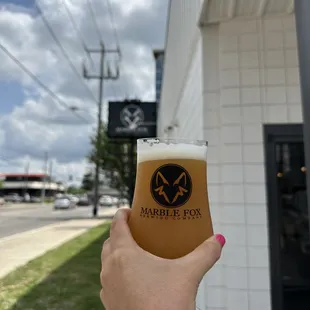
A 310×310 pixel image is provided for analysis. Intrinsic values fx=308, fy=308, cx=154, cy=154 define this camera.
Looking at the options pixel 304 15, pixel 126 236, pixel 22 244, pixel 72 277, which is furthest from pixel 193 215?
pixel 22 244

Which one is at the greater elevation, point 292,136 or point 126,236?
point 292,136

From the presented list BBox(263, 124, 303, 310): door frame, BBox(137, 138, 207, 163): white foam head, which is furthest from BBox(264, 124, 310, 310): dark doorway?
BBox(137, 138, 207, 163): white foam head

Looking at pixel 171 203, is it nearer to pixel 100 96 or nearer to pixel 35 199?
pixel 100 96

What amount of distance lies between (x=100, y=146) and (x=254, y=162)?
14.5m

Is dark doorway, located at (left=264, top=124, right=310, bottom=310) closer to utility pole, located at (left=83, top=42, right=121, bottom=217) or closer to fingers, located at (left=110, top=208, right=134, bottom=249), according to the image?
fingers, located at (left=110, top=208, right=134, bottom=249)

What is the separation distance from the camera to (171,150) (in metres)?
0.71

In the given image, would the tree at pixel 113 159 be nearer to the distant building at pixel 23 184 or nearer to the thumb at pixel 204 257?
the thumb at pixel 204 257

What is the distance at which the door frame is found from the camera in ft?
7.41

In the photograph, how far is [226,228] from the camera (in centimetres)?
232

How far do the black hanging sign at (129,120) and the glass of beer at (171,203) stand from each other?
27.7 feet

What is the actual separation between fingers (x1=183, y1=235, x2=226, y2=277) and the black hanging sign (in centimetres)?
854

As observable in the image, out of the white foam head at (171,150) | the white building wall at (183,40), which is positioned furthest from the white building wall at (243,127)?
the white foam head at (171,150)

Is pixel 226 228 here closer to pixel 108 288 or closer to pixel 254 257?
pixel 254 257

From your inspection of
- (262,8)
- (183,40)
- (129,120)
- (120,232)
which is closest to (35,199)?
(129,120)
